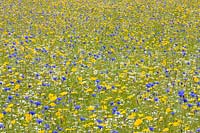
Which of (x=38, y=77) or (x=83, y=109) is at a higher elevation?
(x=38, y=77)

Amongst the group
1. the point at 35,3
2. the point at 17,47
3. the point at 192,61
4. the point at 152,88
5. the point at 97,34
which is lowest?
the point at 152,88

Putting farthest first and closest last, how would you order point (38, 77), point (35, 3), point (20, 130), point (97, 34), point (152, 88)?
point (35, 3) → point (97, 34) → point (38, 77) → point (152, 88) → point (20, 130)

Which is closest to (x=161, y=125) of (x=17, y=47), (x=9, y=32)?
(x=17, y=47)

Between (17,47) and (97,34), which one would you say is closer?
(17,47)

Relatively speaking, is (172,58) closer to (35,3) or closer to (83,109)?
(83,109)

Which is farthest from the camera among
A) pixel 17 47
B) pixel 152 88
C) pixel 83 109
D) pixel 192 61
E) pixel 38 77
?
pixel 17 47

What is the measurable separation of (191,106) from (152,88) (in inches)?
50.5

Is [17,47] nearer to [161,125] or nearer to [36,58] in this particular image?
[36,58]

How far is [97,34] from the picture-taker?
1177 centimetres

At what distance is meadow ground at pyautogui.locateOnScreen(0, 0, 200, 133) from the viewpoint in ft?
18.7

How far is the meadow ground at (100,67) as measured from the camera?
5.70 meters

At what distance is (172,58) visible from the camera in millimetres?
9203

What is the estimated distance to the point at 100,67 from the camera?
862 centimetres

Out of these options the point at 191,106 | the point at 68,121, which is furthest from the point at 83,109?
the point at 191,106
